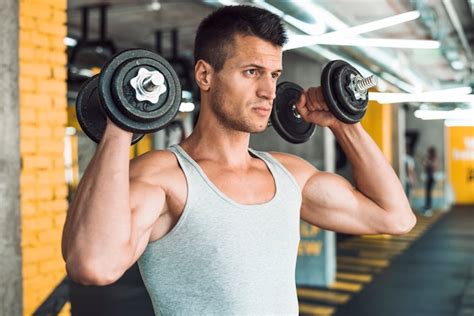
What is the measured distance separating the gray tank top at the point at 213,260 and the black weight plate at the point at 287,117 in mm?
400

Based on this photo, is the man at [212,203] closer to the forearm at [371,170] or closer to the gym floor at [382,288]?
the forearm at [371,170]

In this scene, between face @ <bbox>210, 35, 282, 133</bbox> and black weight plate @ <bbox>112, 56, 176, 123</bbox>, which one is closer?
black weight plate @ <bbox>112, 56, 176, 123</bbox>

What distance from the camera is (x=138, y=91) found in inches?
40.0

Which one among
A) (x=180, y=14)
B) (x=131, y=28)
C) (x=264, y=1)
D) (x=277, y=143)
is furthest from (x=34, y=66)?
(x=131, y=28)

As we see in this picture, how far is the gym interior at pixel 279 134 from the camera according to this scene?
7.04 ft

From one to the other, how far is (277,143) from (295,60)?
68 centimetres

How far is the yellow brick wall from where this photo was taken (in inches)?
85.3

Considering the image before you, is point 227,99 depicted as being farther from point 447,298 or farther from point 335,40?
point 447,298

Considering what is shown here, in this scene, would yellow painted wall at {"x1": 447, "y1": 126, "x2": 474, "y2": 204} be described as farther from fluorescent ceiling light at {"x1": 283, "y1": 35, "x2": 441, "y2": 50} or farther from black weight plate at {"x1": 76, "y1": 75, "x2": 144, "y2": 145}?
black weight plate at {"x1": 76, "y1": 75, "x2": 144, "y2": 145}

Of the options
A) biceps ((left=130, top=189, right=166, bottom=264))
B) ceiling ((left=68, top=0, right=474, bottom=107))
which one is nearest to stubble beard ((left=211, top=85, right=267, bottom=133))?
biceps ((left=130, top=189, right=166, bottom=264))

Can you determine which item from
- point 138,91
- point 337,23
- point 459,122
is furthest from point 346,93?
point 459,122

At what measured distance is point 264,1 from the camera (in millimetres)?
2902

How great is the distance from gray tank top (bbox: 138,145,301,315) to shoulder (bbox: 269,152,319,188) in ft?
0.73

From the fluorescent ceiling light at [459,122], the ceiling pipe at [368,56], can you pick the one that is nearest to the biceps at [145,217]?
the ceiling pipe at [368,56]
